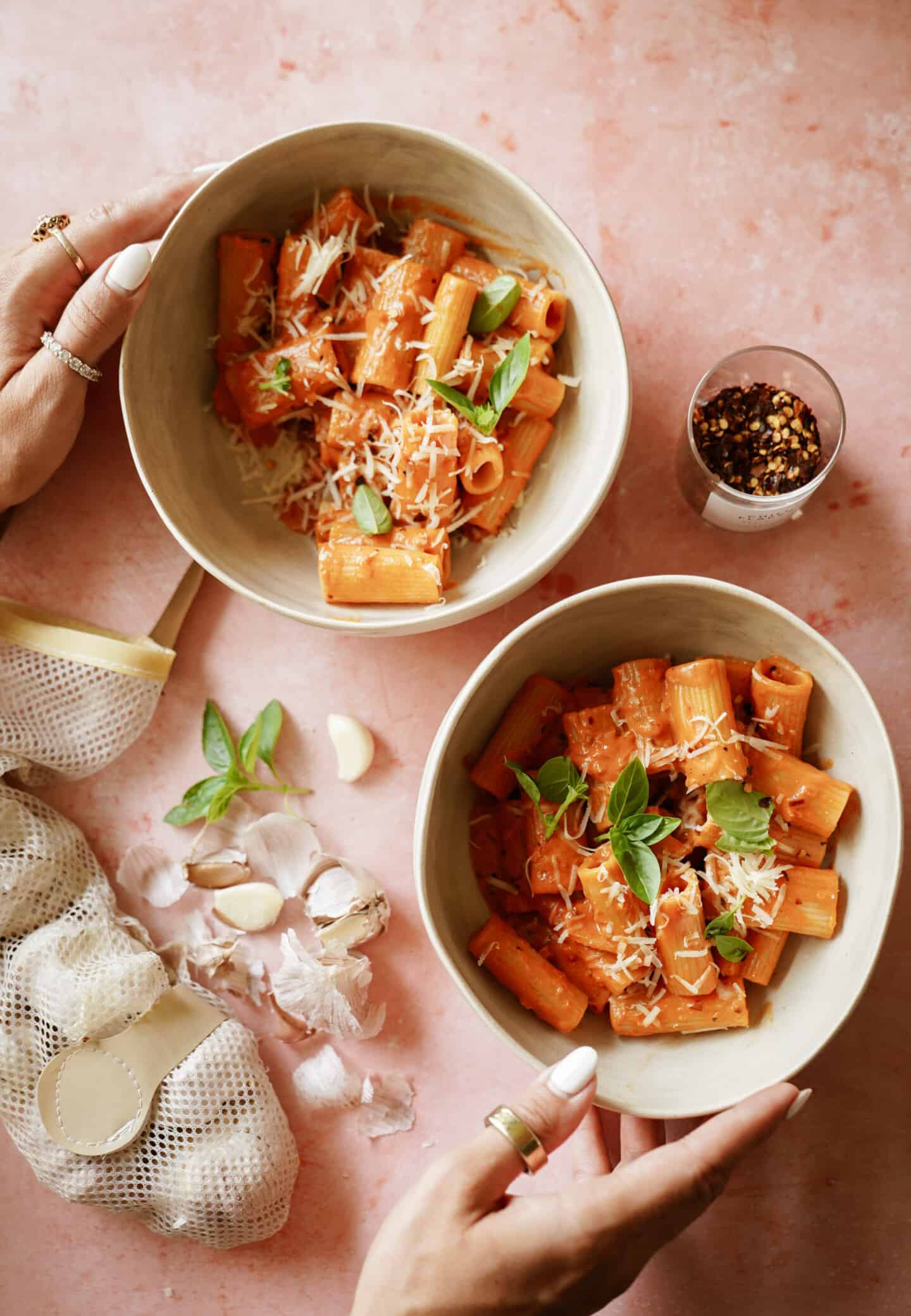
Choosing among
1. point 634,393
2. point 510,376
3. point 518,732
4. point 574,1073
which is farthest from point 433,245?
point 574,1073

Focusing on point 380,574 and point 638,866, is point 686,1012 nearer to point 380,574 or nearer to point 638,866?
point 638,866

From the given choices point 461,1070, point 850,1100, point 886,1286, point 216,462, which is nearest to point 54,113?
point 216,462

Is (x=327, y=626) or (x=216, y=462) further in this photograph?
(x=216, y=462)

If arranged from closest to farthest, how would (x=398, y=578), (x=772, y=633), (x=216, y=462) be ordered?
(x=772, y=633), (x=398, y=578), (x=216, y=462)

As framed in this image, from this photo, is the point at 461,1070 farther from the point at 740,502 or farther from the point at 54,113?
the point at 54,113

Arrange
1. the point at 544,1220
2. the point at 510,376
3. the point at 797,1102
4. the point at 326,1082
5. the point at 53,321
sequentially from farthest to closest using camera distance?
the point at 326,1082, the point at 53,321, the point at 510,376, the point at 797,1102, the point at 544,1220

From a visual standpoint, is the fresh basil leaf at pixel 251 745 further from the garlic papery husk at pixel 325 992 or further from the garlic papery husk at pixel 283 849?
the garlic papery husk at pixel 325 992
